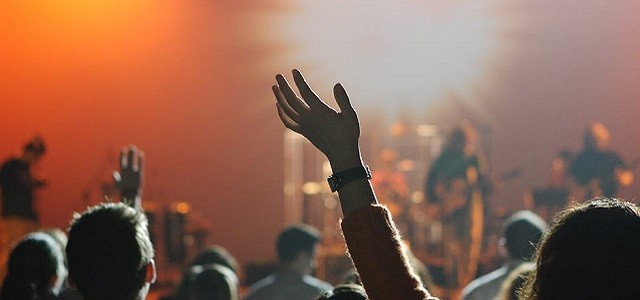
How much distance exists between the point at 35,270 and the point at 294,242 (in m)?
2.46

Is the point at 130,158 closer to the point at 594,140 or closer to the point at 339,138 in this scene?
the point at 339,138

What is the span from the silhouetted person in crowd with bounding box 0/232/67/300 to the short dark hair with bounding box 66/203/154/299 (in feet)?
3.20

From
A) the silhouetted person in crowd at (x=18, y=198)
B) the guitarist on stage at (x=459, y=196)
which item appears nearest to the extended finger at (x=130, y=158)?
the silhouetted person in crowd at (x=18, y=198)

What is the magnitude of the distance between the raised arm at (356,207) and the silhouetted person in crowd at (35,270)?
2096 millimetres

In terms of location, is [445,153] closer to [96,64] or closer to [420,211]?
[420,211]

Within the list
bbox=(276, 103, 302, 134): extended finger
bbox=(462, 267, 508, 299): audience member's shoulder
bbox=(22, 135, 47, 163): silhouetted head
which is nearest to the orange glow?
bbox=(22, 135, 47, 163): silhouetted head

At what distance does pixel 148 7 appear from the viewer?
14211 mm

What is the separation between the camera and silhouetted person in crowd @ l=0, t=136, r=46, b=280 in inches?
409

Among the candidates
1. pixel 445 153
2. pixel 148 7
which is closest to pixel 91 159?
pixel 148 7

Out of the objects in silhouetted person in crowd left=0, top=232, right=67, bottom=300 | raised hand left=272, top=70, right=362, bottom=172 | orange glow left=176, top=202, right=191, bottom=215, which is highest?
raised hand left=272, top=70, right=362, bottom=172

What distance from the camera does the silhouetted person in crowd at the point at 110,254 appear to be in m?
2.67

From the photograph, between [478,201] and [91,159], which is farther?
[91,159]

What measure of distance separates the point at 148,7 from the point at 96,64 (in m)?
1.18

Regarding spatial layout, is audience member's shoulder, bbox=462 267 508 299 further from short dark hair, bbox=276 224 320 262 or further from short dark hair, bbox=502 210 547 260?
short dark hair, bbox=276 224 320 262
